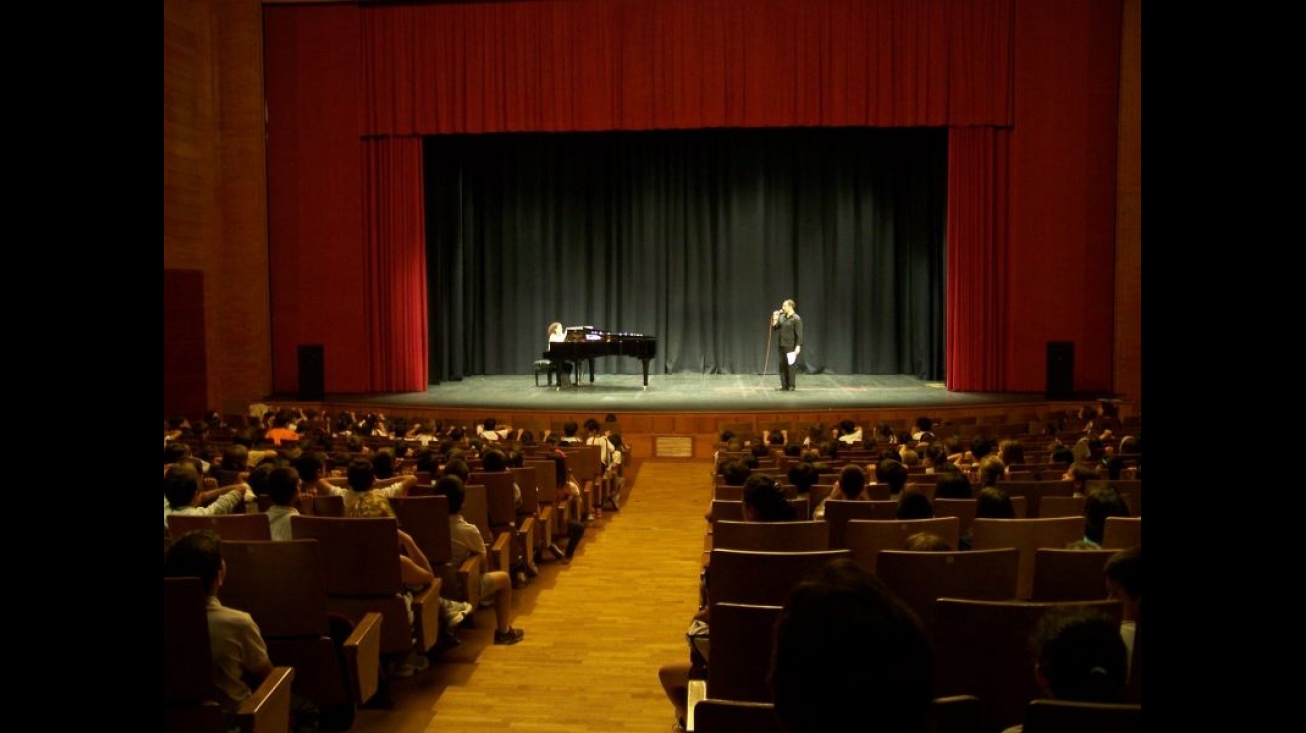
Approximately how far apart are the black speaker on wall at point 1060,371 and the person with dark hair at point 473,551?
498 inches

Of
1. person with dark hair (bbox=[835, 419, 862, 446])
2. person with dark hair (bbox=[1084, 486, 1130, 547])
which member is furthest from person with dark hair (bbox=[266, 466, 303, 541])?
person with dark hair (bbox=[835, 419, 862, 446])

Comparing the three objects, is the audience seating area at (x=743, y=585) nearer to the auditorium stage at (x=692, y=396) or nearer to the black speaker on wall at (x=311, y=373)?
the auditorium stage at (x=692, y=396)

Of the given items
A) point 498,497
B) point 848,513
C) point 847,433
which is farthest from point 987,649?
point 847,433

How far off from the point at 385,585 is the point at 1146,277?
3996mm

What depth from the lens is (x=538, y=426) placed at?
51.1 feet

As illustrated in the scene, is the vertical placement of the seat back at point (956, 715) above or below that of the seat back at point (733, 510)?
above

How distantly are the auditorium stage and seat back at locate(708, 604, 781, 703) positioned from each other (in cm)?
1223

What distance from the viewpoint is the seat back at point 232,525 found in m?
5.10

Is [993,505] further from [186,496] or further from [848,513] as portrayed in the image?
[186,496]

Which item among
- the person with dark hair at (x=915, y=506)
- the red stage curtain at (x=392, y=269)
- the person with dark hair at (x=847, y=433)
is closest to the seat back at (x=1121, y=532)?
the person with dark hair at (x=915, y=506)

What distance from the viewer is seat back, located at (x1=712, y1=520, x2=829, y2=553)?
15.6 feet

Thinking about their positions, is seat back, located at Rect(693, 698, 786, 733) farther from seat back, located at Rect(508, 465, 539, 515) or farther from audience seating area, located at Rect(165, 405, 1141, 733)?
seat back, located at Rect(508, 465, 539, 515)

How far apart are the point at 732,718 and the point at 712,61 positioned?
51.4 feet

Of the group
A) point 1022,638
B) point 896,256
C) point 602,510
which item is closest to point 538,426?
point 602,510
